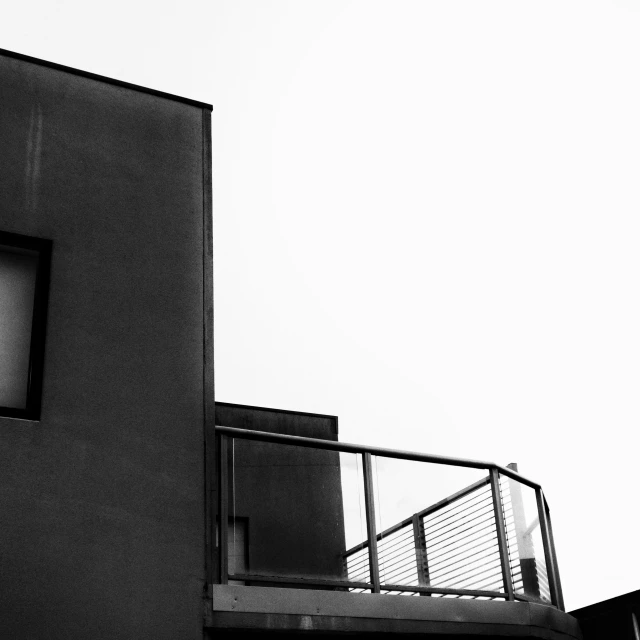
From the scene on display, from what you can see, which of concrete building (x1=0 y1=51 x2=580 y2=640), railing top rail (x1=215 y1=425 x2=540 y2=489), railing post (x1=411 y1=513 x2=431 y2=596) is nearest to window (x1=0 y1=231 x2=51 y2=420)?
concrete building (x1=0 y1=51 x2=580 y2=640)

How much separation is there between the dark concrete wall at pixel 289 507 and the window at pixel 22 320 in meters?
1.63

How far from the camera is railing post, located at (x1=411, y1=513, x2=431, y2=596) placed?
7833mm

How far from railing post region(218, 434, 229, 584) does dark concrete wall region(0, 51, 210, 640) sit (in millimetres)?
215

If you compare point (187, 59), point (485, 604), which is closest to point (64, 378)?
point (485, 604)

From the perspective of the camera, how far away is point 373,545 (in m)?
7.70

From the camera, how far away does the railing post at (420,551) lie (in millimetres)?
7833

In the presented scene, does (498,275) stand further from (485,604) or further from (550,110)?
(485,604)

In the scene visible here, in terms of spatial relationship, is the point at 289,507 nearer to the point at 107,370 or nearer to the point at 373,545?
the point at 373,545

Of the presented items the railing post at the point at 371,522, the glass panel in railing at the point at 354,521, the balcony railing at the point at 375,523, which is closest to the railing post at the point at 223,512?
the balcony railing at the point at 375,523

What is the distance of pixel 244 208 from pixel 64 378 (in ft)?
110

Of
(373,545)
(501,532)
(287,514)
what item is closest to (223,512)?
(287,514)

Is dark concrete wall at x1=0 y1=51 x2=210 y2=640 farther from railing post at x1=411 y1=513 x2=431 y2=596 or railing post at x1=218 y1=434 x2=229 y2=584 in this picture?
railing post at x1=411 y1=513 x2=431 y2=596

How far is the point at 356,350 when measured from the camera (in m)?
27.0

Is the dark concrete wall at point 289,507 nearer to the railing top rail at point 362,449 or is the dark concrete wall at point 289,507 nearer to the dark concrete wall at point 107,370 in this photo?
the railing top rail at point 362,449
